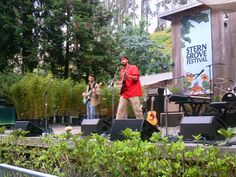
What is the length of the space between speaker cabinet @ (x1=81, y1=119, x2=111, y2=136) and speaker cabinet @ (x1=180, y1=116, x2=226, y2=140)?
1.86m

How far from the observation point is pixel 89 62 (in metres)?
18.0

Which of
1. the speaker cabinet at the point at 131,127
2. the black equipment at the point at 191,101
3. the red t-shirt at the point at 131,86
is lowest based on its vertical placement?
the speaker cabinet at the point at 131,127

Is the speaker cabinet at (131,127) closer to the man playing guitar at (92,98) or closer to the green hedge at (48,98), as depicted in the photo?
the man playing guitar at (92,98)

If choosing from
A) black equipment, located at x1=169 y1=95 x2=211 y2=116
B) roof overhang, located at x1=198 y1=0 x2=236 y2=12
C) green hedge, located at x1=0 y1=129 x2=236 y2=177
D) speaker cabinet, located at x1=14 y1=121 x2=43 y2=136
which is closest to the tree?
black equipment, located at x1=169 y1=95 x2=211 y2=116

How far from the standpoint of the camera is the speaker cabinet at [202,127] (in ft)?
12.9

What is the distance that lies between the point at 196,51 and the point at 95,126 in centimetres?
821

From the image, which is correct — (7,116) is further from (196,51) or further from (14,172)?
(14,172)

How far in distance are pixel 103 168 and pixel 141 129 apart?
0.89 meters

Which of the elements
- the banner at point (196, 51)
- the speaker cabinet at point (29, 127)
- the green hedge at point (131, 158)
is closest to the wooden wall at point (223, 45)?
the banner at point (196, 51)

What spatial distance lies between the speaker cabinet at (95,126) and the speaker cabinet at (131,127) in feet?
3.87

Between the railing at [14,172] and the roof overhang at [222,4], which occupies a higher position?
the roof overhang at [222,4]

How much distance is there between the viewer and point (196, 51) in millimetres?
13211

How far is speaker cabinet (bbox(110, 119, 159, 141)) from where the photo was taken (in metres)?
4.38

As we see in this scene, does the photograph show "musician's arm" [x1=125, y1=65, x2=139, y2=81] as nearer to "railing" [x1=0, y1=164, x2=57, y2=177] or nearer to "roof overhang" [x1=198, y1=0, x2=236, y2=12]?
"roof overhang" [x1=198, y1=0, x2=236, y2=12]
